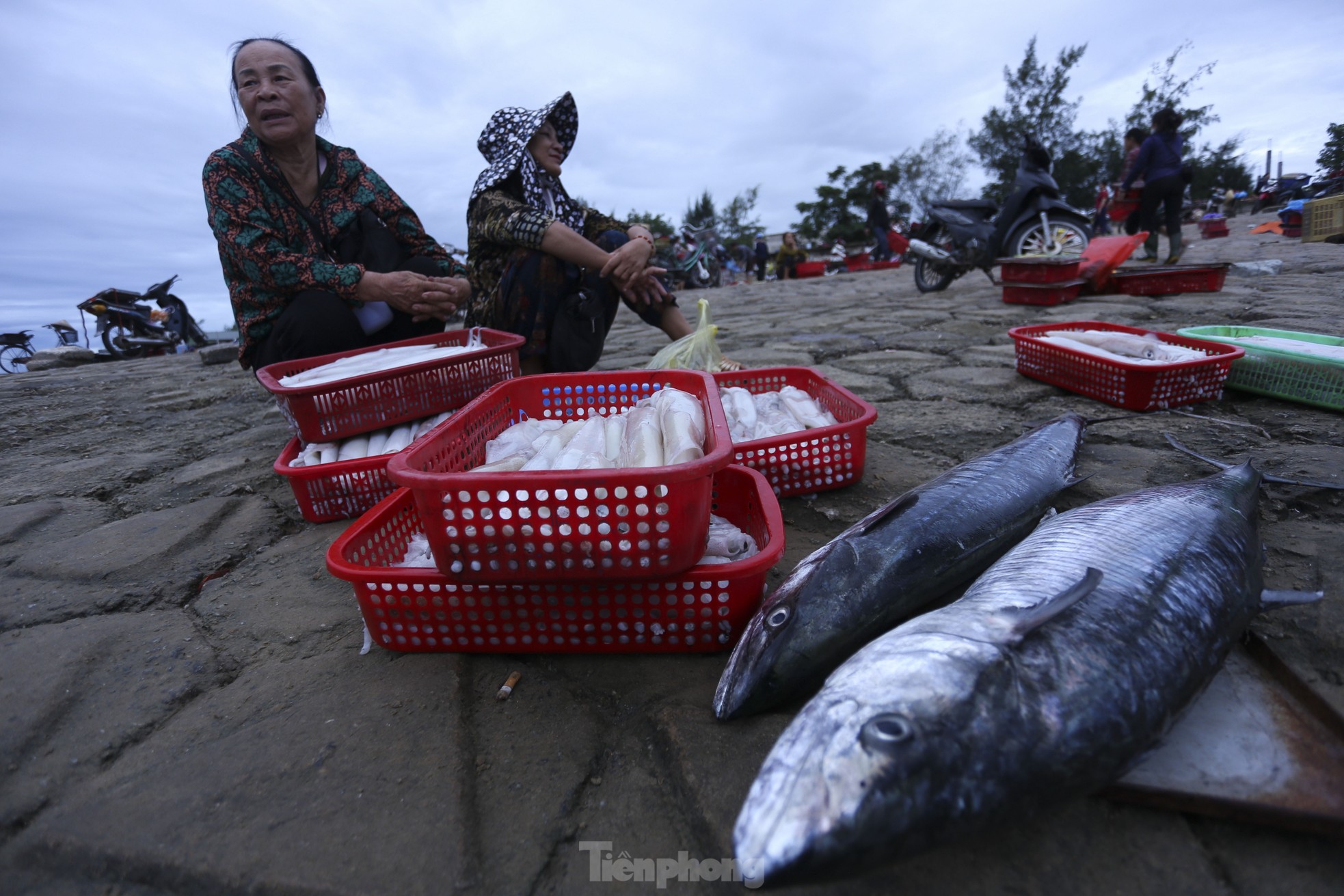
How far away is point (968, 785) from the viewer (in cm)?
81

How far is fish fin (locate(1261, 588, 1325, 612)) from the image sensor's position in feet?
3.98

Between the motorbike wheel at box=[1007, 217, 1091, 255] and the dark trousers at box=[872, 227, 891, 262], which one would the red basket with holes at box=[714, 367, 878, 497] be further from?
the dark trousers at box=[872, 227, 891, 262]

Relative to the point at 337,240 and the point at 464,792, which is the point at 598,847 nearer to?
the point at 464,792

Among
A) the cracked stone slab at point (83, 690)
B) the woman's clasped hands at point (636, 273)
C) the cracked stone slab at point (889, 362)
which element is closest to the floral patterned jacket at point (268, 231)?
the woman's clasped hands at point (636, 273)

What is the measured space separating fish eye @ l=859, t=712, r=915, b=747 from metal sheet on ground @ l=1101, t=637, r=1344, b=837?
1.41ft

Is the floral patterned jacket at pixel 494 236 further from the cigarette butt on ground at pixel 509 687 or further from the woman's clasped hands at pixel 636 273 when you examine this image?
the cigarette butt on ground at pixel 509 687

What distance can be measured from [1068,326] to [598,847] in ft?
12.2

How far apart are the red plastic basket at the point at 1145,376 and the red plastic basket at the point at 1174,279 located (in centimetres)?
340

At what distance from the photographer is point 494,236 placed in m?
3.24

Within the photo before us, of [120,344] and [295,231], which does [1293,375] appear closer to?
[295,231]

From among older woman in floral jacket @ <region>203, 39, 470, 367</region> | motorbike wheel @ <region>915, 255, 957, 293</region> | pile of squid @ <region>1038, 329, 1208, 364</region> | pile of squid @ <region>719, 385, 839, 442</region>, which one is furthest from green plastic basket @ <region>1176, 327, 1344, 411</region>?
motorbike wheel @ <region>915, 255, 957, 293</region>

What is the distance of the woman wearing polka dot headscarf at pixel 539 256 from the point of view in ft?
10.6

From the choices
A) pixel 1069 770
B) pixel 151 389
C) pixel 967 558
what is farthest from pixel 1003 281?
pixel 151 389

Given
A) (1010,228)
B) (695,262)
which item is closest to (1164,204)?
(1010,228)
